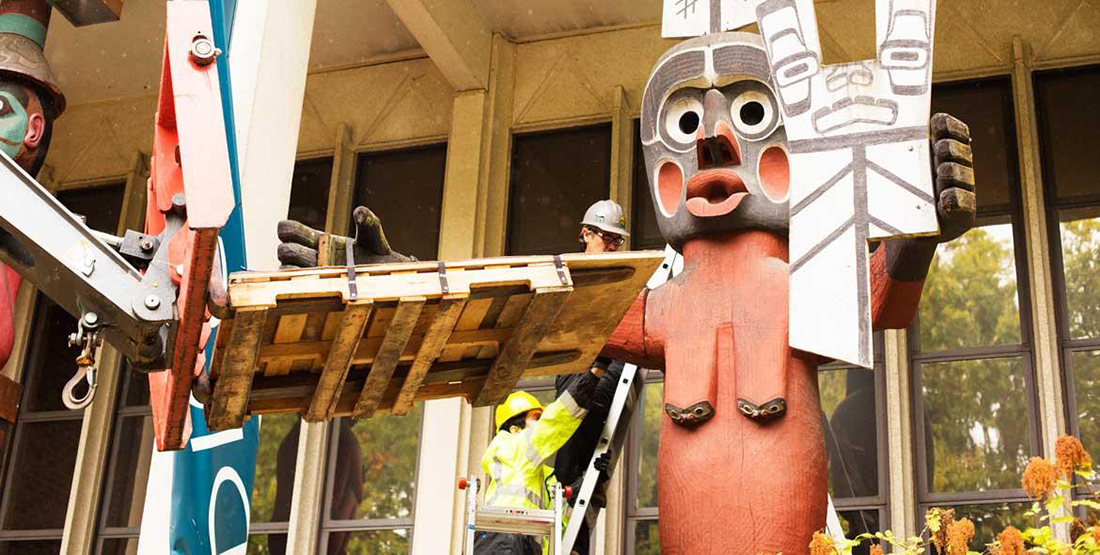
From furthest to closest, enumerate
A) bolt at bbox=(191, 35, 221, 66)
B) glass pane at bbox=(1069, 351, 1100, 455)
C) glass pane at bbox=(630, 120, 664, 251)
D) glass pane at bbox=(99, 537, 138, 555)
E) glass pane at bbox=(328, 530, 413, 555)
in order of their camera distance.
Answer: glass pane at bbox=(99, 537, 138, 555)
glass pane at bbox=(630, 120, 664, 251)
glass pane at bbox=(328, 530, 413, 555)
glass pane at bbox=(1069, 351, 1100, 455)
bolt at bbox=(191, 35, 221, 66)

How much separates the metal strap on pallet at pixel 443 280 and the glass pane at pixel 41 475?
27.9ft

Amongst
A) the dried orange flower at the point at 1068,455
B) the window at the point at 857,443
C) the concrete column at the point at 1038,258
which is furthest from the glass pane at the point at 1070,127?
the dried orange flower at the point at 1068,455

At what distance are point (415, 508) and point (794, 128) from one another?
5.52m

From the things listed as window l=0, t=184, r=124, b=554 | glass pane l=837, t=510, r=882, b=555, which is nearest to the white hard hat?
glass pane l=837, t=510, r=882, b=555

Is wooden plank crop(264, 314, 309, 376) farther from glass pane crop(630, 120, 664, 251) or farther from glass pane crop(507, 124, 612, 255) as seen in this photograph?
glass pane crop(507, 124, 612, 255)

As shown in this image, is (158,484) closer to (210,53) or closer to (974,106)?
(210,53)

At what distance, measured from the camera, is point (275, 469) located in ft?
36.9

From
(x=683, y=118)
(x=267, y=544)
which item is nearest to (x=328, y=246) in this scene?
(x=683, y=118)

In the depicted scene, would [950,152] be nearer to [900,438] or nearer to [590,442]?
[590,442]

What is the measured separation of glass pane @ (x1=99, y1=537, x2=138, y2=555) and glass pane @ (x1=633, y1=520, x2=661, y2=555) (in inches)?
171

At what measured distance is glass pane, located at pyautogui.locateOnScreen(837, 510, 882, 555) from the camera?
923cm

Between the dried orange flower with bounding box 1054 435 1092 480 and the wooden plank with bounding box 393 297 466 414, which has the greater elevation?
the wooden plank with bounding box 393 297 466 414

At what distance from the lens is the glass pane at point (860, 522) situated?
9234mm

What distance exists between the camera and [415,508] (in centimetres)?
1022
